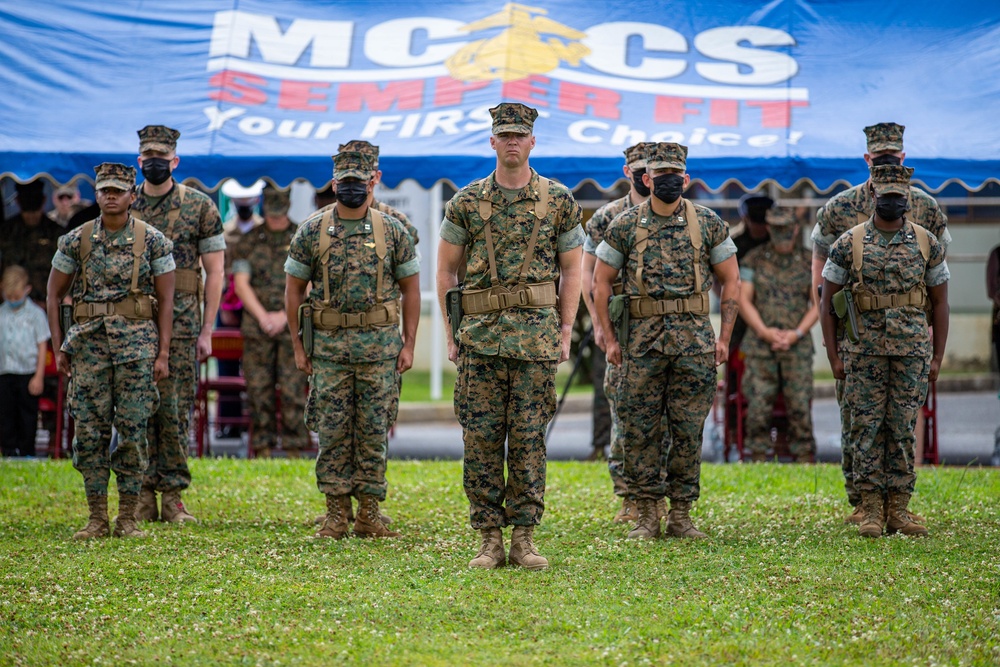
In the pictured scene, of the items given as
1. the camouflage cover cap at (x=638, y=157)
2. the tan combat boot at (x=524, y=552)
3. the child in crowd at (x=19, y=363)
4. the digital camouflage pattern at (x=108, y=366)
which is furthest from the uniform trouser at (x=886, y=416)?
the child in crowd at (x=19, y=363)

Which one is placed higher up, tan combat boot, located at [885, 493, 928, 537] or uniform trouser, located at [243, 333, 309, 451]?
uniform trouser, located at [243, 333, 309, 451]

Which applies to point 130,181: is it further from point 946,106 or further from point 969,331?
point 969,331

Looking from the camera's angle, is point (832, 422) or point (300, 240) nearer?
point (300, 240)

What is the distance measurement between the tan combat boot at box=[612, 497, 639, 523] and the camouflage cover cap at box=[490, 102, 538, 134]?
302cm

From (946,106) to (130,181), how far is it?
757cm

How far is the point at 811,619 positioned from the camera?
6.03 meters

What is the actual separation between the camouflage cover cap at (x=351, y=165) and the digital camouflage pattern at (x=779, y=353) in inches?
212

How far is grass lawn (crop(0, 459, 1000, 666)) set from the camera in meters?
5.56

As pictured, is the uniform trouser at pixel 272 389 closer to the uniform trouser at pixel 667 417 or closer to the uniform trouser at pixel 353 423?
the uniform trouser at pixel 353 423

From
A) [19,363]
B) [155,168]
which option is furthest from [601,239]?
[19,363]

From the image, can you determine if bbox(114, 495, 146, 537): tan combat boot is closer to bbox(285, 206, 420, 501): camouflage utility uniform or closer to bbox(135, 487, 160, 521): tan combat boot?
bbox(135, 487, 160, 521): tan combat boot

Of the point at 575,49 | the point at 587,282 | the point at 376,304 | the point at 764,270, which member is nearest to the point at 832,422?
the point at 764,270

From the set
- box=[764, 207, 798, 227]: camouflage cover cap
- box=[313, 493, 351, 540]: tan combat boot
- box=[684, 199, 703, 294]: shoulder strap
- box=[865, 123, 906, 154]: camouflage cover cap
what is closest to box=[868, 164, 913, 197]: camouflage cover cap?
box=[865, 123, 906, 154]: camouflage cover cap

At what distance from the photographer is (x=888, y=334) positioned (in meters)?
8.05
